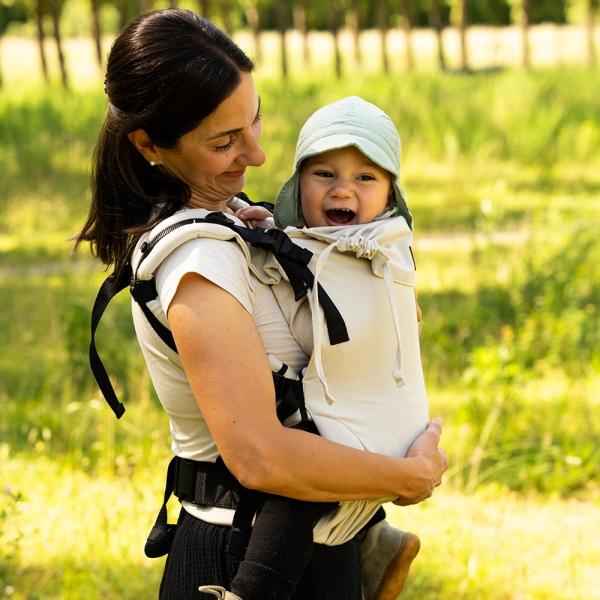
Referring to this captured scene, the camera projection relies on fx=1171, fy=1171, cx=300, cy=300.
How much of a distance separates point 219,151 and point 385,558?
2.79ft

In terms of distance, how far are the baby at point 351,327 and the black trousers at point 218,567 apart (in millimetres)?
39

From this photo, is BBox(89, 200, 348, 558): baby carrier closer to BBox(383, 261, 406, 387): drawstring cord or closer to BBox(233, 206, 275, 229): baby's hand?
BBox(383, 261, 406, 387): drawstring cord

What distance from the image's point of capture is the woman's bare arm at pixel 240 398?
6.08ft

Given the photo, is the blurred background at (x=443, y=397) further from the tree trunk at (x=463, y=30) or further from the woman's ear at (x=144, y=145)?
the tree trunk at (x=463, y=30)

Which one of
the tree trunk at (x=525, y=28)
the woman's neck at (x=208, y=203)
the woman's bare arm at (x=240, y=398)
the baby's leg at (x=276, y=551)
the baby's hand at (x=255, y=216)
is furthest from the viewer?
the tree trunk at (x=525, y=28)

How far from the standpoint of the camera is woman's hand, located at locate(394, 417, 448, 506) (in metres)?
2.04

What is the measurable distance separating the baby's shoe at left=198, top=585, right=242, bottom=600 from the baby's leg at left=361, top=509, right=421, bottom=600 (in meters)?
0.39

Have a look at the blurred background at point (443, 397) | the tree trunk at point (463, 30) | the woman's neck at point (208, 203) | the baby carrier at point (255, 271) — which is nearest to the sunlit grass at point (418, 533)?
the blurred background at point (443, 397)

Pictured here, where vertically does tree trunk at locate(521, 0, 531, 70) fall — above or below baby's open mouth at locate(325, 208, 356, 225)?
above

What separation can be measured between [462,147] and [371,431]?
49.1 feet

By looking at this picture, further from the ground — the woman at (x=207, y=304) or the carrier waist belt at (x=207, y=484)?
the woman at (x=207, y=304)

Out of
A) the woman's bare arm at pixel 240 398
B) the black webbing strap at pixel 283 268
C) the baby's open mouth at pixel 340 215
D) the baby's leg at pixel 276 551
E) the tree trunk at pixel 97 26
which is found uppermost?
the tree trunk at pixel 97 26

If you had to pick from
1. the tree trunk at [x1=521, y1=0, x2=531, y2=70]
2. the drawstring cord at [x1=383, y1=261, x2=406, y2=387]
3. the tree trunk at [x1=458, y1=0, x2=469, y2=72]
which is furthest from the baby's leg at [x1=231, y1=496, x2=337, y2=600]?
the tree trunk at [x1=521, y1=0, x2=531, y2=70]

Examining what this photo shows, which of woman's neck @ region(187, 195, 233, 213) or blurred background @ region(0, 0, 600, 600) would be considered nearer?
woman's neck @ region(187, 195, 233, 213)
